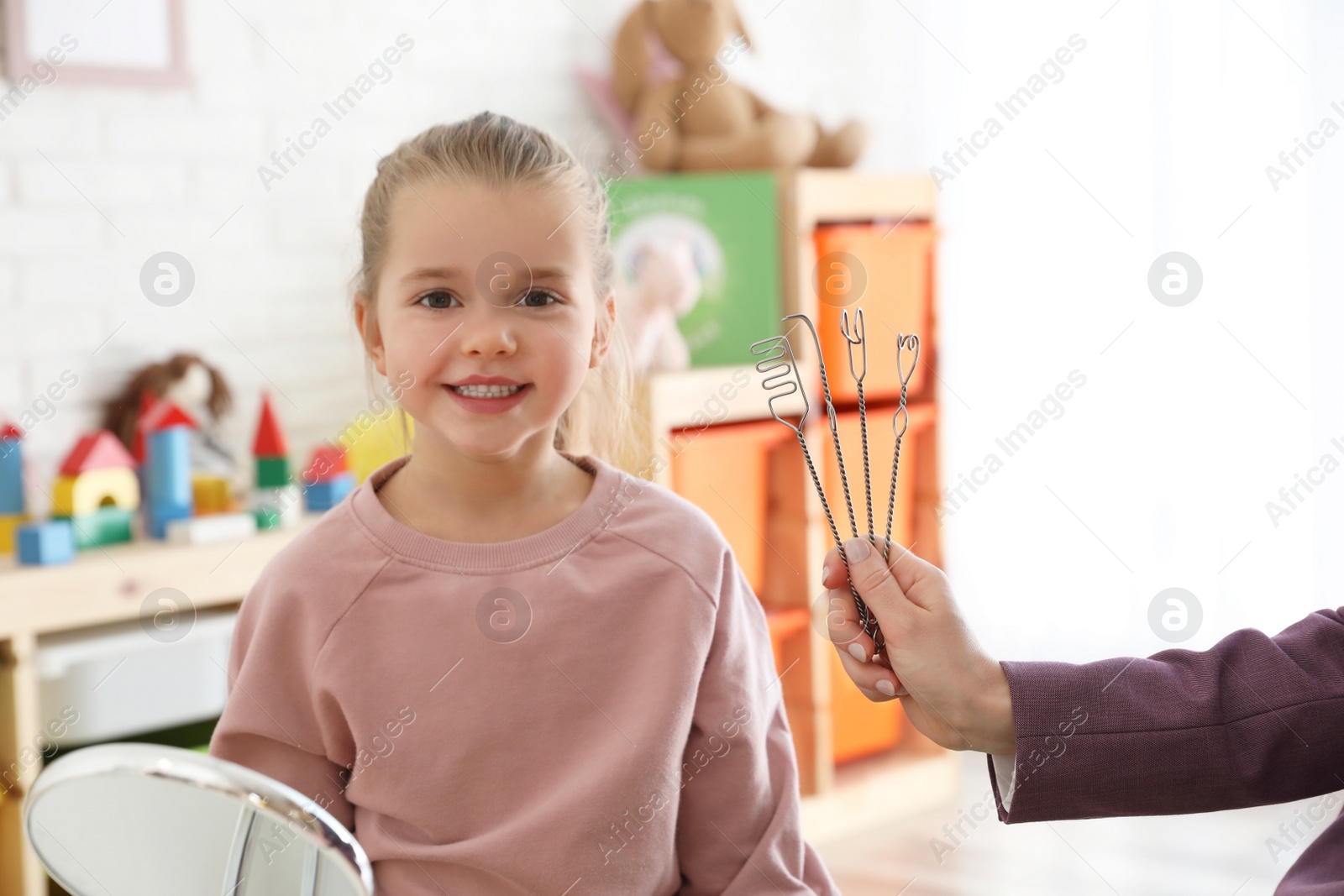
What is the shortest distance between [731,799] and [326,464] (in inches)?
48.3

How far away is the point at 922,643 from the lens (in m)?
0.94

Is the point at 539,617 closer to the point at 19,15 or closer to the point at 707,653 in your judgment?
the point at 707,653

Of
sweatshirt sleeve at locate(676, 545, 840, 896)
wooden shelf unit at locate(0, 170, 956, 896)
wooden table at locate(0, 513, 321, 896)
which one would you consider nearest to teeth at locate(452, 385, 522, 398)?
sweatshirt sleeve at locate(676, 545, 840, 896)

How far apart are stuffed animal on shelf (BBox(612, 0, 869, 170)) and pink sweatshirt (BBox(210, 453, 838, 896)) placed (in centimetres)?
158

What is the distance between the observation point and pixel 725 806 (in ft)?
3.25

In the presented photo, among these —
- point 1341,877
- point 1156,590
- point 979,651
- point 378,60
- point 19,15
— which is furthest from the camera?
point 1156,590

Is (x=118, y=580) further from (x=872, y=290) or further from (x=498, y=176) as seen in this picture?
(x=872, y=290)

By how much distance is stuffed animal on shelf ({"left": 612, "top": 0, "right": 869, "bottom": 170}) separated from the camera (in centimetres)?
246

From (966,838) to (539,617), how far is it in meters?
1.70

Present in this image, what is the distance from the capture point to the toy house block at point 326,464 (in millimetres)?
2029

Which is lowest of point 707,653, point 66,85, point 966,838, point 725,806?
point 966,838

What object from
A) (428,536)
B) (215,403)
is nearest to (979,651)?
(428,536)

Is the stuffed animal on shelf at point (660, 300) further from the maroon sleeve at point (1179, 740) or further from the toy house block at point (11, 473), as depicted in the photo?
the maroon sleeve at point (1179, 740)

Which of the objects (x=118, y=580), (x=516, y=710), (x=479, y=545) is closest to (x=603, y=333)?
(x=479, y=545)
